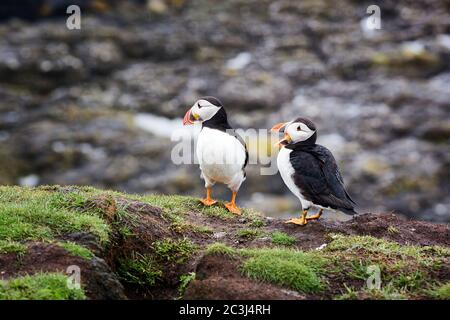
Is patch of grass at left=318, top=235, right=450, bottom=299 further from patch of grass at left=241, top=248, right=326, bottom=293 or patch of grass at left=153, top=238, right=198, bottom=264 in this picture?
patch of grass at left=153, top=238, right=198, bottom=264

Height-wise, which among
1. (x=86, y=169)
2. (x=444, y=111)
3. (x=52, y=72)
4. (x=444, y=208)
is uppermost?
(x=52, y=72)

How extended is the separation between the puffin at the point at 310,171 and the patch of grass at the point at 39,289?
13.6ft

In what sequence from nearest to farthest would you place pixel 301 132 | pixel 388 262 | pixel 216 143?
pixel 388 262 → pixel 301 132 → pixel 216 143

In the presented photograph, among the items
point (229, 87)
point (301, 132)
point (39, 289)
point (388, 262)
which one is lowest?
point (388, 262)

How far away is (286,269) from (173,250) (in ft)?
5.72

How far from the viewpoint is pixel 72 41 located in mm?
33625

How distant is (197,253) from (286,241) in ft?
4.80

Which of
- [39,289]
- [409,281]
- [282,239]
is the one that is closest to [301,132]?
[282,239]

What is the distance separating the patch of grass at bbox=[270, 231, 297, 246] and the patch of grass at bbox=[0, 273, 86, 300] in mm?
3551

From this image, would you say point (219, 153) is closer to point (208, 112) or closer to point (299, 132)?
point (208, 112)

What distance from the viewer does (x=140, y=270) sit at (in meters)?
8.53

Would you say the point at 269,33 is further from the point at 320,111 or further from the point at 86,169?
the point at 86,169
